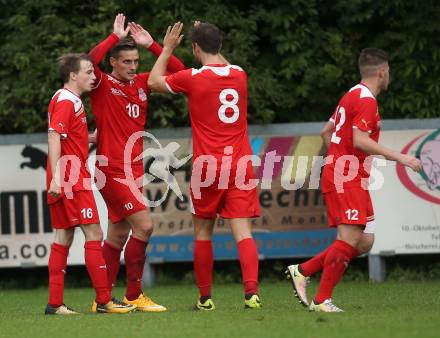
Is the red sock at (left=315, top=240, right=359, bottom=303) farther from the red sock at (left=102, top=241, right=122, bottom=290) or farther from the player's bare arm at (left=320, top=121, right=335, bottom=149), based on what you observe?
the red sock at (left=102, top=241, right=122, bottom=290)

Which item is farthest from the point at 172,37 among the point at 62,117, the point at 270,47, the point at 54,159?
the point at 270,47

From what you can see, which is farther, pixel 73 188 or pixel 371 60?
pixel 73 188

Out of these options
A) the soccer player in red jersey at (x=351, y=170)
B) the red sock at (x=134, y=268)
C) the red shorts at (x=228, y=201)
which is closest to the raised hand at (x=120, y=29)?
the red shorts at (x=228, y=201)

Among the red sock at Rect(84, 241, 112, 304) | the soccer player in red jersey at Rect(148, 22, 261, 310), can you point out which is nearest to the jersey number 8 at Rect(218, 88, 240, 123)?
the soccer player in red jersey at Rect(148, 22, 261, 310)

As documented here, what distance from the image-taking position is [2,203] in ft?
50.0

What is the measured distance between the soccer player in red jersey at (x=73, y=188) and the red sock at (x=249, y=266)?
1119 mm

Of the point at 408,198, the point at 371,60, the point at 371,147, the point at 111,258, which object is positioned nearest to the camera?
the point at 371,147

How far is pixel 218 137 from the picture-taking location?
32.0ft

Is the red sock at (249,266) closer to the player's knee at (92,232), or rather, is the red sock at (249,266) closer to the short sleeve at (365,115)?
the player's knee at (92,232)

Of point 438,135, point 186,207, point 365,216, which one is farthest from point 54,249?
point 438,135

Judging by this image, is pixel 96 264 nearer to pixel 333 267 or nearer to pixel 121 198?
pixel 121 198

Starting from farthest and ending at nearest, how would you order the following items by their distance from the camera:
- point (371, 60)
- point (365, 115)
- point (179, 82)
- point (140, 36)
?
point (140, 36) < point (179, 82) < point (371, 60) < point (365, 115)

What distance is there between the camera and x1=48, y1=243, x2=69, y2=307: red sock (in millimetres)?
10000

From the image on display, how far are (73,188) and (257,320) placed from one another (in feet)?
6.63
